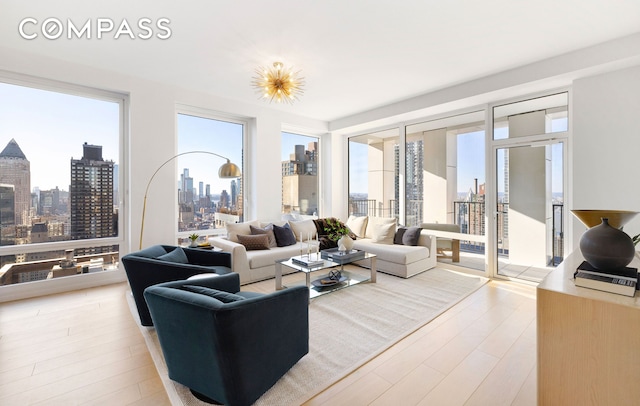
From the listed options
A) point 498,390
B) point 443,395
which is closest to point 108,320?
point 443,395

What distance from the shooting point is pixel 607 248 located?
51.3 inches

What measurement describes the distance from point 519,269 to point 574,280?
11.1 feet

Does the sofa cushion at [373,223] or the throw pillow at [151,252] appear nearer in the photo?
the throw pillow at [151,252]

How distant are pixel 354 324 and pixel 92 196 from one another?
393 cm

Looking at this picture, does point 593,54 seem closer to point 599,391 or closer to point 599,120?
point 599,120

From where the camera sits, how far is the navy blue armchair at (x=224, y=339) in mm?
1529

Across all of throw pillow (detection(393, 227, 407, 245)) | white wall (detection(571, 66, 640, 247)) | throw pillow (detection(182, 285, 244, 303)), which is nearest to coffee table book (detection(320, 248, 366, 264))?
throw pillow (detection(393, 227, 407, 245))

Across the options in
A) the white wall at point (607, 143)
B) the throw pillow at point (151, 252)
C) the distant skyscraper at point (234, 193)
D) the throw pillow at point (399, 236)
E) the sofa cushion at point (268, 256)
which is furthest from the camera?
the distant skyscraper at point (234, 193)

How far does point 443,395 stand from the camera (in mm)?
1801

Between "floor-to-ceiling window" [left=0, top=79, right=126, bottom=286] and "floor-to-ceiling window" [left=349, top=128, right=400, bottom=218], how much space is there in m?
4.50

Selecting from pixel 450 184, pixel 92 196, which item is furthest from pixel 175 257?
pixel 450 184

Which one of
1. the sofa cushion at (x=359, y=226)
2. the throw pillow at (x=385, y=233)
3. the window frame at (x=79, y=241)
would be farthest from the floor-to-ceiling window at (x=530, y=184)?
the window frame at (x=79, y=241)

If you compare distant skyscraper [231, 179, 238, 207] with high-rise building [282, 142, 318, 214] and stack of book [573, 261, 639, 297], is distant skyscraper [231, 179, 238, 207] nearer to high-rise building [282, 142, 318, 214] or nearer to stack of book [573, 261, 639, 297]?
high-rise building [282, 142, 318, 214]

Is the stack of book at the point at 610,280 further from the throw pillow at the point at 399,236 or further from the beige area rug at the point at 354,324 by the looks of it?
the throw pillow at the point at 399,236
